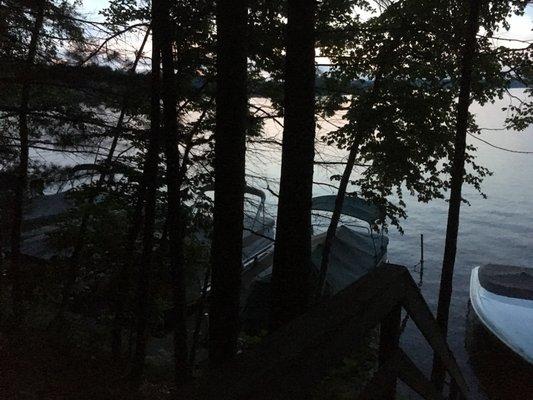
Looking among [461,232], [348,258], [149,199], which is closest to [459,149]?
[149,199]

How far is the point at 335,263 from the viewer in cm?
1630

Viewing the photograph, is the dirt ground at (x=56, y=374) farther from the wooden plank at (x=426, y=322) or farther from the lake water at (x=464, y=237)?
the wooden plank at (x=426, y=322)

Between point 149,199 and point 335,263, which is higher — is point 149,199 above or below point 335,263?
above

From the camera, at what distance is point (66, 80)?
7.83m

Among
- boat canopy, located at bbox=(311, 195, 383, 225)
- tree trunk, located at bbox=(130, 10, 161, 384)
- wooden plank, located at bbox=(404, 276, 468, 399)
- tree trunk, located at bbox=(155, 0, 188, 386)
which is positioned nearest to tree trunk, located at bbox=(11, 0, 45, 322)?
tree trunk, located at bbox=(130, 10, 161, 384)

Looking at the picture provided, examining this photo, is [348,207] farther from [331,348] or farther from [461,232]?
[461,232]

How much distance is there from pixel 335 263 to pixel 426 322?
1421 cm

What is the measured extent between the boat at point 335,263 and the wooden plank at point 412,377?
7.95m

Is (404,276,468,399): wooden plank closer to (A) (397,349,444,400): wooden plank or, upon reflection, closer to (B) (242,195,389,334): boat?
(A) (397,349,444,400): wooden plank

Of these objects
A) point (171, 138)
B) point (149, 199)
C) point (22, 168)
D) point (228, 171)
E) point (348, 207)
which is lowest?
point (348, 207)

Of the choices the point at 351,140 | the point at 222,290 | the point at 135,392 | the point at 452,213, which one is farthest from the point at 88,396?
the point at 452,213

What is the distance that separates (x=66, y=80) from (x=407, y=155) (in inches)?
270

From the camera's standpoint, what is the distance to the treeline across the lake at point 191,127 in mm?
6746

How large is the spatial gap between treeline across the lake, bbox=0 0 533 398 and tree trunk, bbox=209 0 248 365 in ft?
0.10
